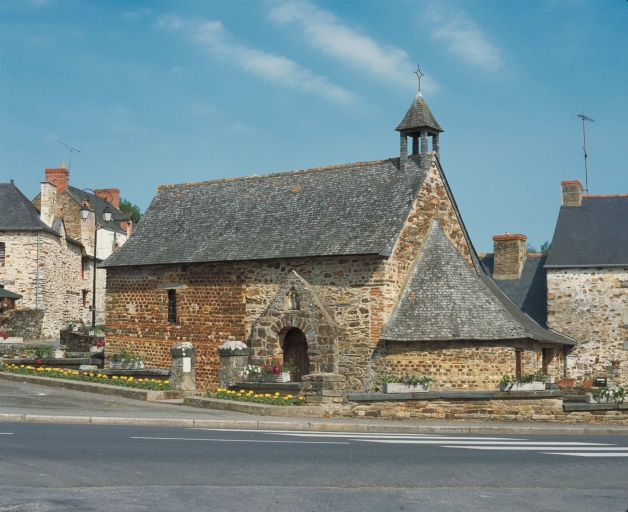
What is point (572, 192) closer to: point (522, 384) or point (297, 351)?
point (297, 351)

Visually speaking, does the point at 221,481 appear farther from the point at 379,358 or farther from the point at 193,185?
the point at 193,185

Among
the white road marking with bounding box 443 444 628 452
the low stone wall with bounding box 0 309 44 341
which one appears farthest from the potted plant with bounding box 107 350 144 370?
the white road marking with bounding box 443 444 628 452

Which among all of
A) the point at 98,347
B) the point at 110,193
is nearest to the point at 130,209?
the point at 110,193

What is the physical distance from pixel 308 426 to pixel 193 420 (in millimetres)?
2221

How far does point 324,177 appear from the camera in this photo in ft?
86.3

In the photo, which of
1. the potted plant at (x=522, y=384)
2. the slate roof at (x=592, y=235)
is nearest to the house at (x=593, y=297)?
the slate roof at (x=592, y=235)

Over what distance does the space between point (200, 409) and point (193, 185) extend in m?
12.7

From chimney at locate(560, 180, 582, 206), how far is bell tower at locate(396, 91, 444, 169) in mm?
11131

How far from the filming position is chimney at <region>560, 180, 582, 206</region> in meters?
34.1

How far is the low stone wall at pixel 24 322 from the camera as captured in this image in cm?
3744

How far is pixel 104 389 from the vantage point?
20.2 meters

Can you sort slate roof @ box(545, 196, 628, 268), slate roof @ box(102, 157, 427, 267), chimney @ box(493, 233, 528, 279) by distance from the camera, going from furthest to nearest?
chimney @ box(493, 233, 528, 279)
slate roof @ box(545, 196, 628, 268)
slate roof @ box(102, 157, 427, 267)

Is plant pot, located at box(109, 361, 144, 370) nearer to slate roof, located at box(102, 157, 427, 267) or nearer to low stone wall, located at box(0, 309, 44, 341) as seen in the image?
slate roof, located at box(102, 157, 427, 267)

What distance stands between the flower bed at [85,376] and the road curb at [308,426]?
551 cm
